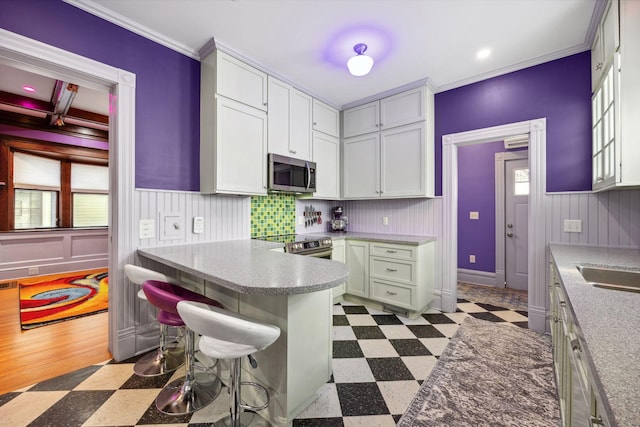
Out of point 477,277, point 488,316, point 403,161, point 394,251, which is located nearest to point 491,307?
point 488,316

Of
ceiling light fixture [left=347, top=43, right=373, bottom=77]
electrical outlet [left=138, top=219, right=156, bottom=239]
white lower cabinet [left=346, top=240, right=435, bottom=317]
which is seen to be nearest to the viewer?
electrical outlet [left=138, top=219, right=156, bottom=239]

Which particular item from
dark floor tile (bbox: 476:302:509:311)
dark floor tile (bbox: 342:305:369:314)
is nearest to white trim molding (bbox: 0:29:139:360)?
dark floor tile (bbox: 342:305:369:314)

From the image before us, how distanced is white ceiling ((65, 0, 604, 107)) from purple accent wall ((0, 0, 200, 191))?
0.34 ft

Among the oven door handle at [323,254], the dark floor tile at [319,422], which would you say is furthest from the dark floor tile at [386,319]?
the dark floor tile at [319,422]

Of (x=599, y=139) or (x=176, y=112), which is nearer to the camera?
(x=599, y=139)

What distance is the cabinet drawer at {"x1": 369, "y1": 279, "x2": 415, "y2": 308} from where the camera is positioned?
9.10 ft

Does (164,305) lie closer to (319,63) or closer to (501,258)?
(319,63)

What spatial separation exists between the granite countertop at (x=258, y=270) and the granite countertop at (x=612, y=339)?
797 millimetres

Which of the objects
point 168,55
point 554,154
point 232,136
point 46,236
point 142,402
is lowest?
point 142,402

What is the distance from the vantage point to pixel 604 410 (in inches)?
18.6

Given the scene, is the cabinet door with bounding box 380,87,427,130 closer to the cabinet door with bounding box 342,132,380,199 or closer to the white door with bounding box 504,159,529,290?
the cabinet door with bounding box 342,132,380,199

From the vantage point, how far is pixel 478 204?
4090 mm

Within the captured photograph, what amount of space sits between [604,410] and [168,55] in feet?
10.1

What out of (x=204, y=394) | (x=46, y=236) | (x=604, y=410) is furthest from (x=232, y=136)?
(x=46, y=236)
